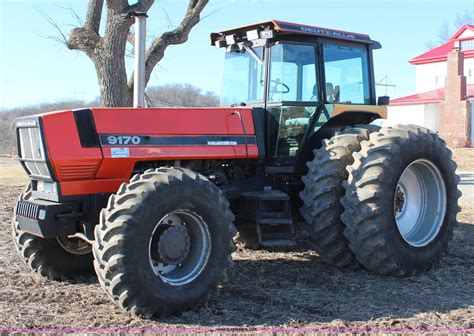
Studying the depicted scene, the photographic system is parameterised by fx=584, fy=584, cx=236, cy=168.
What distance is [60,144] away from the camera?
195 inches

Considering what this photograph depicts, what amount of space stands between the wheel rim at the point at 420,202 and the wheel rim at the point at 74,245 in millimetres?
3319

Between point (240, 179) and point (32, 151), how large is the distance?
2.18 meters

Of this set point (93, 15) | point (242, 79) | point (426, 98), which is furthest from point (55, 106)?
point (242, 79)

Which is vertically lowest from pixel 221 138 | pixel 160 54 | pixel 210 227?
pixel 210 227

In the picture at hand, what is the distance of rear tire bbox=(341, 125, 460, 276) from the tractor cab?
80 cm

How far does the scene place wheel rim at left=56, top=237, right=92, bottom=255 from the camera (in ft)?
19.0

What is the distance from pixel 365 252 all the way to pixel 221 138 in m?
1.80

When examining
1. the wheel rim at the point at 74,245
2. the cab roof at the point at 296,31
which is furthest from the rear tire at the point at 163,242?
the cab roof at the point at 296,31

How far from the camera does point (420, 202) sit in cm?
661

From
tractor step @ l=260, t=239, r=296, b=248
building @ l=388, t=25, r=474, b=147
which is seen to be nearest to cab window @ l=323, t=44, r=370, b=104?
tractor step @ l=260, t=239, r=296, b=248

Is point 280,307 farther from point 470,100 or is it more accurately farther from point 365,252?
point 470,100

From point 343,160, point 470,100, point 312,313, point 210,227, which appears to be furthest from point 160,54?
point 470,100

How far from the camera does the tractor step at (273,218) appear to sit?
593 cm

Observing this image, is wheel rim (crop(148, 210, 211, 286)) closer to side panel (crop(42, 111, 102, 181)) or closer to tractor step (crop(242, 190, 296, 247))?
side panel (crop(42, 111, 102, 181))
